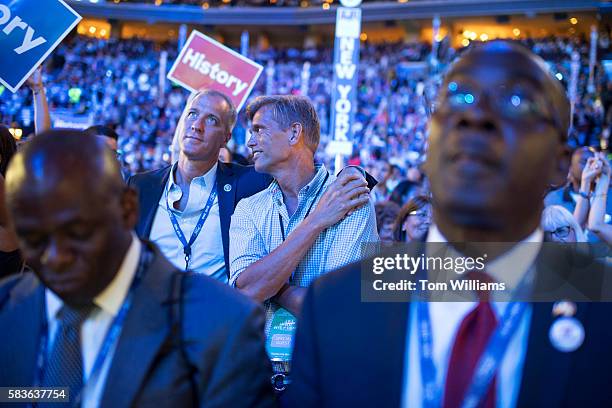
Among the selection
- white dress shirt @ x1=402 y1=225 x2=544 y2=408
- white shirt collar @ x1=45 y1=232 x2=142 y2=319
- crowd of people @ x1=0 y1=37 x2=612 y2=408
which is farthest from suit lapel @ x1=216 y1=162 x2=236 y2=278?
white dress shirt @ x1=402 y1=225 x2=544 y2=408

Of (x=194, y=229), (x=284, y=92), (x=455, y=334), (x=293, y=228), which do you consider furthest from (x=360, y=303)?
(x=284, y=92)

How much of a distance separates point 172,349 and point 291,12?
37.1m

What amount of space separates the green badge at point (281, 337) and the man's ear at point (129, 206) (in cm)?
126

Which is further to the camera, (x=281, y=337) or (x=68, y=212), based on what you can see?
(x=281, y=337)

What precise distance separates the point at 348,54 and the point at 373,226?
4.65 meters

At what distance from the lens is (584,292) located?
61.1 inches

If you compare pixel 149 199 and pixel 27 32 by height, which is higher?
pixel 27 32

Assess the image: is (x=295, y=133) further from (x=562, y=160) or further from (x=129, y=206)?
(x=562, y=160)

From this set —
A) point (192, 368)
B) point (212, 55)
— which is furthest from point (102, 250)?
point (212, 55)

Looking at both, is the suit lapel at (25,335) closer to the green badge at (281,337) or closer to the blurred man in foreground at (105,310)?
the blurred man in foreground at (105,310)

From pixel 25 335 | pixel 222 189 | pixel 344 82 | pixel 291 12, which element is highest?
pixel 291 12

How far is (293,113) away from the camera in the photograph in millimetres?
3338

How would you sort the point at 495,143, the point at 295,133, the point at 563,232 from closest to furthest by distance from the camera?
the point at 495,143
the point at 295,133
the point at 563,232

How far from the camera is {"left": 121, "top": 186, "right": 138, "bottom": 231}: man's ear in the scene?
1.67 m
